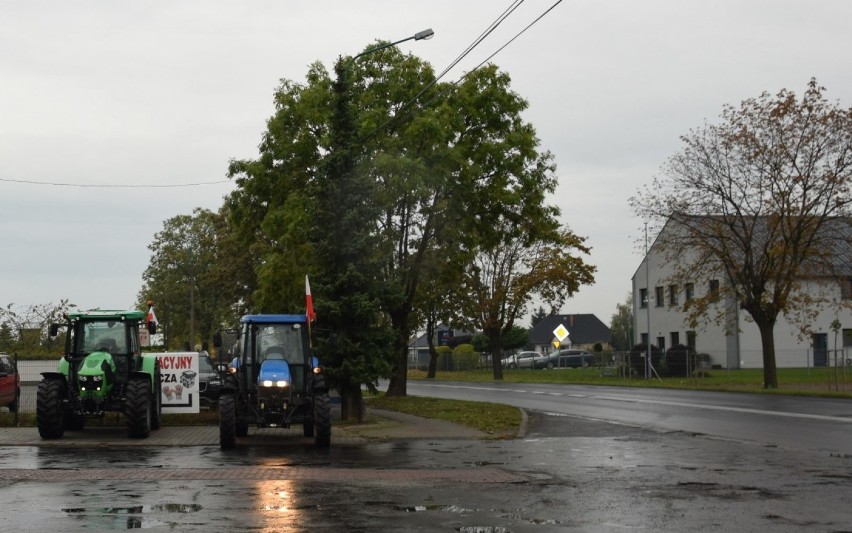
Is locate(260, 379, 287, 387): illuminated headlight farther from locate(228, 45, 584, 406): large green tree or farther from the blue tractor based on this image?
locate(228, 45, 584, 406): large green tree

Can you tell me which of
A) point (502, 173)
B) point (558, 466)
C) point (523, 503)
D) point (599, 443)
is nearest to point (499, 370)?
point (502, 173)

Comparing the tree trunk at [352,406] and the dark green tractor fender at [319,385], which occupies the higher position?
the dark green tractor fender at [319,385]

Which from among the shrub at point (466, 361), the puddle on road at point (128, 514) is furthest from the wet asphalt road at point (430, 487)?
the shrub at point (466, 361)

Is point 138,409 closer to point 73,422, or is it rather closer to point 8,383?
point 73,422

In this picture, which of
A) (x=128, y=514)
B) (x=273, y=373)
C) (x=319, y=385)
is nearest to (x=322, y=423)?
(x=319, y=385)

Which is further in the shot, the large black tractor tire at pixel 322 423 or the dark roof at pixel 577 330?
the dark roof at pixel 577 330

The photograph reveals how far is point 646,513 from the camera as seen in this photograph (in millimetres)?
11766

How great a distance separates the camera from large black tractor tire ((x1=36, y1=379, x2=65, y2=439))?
70.0 feet

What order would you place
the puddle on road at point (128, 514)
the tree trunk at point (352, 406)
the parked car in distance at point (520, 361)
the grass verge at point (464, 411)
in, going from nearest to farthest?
the puddle on road at point (128, 514), the grass verge at point (464, 411), the tree trunk at point (352, 406), the parked car in distance at point (520, 361)

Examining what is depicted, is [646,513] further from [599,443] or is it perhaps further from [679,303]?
[679,303]

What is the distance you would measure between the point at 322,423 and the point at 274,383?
1153 millimetres

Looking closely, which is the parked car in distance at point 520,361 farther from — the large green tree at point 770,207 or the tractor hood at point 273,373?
the tractor hood at point 273,373

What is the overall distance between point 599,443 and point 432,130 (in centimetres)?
1437

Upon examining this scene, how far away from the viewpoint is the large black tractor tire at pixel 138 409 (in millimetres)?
21672
